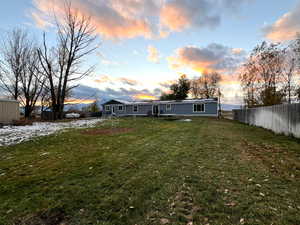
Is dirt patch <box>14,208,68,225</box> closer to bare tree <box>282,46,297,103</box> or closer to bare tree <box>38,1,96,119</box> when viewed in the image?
bare tree <box>38,1,96,119</box>

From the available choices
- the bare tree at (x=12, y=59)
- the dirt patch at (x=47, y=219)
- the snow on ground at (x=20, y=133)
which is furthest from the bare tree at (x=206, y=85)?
the dirt patch at (x=47, y=219)

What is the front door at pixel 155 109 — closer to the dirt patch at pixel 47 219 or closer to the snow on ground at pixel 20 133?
the snow on ground at pixel 20 133

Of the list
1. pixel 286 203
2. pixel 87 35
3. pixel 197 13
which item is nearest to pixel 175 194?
pixel 286 203

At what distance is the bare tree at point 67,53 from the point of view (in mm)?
18094

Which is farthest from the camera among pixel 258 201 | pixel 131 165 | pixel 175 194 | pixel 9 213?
pixel 131 165

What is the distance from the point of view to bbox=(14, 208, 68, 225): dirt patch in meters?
1.88

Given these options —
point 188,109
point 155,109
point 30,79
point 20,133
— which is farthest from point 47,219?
point 155,109

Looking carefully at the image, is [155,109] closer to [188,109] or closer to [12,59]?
[188,109]

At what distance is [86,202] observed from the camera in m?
2.24

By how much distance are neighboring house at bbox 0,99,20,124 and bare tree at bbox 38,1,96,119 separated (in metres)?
5.81

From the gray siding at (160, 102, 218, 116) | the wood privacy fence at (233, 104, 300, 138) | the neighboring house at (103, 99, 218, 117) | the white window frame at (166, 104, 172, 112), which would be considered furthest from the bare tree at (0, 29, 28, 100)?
the wood privacy fence at (233, 104, 300, 138)

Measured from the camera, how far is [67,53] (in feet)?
62.7

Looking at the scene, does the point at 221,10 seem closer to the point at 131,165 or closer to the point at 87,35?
the point at 131,165

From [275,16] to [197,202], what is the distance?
13.7 m
